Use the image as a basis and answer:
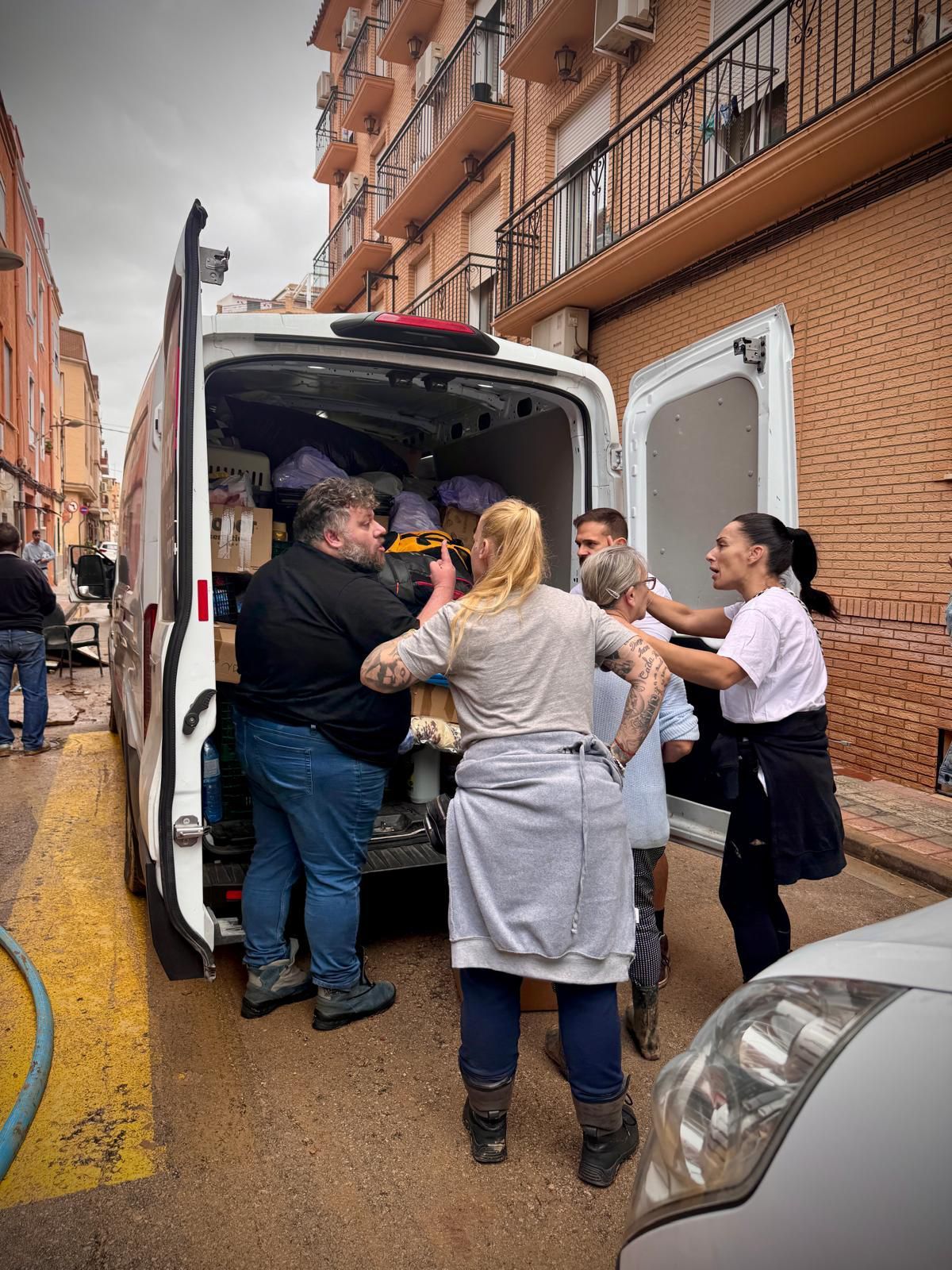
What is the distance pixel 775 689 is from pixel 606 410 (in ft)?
5.44

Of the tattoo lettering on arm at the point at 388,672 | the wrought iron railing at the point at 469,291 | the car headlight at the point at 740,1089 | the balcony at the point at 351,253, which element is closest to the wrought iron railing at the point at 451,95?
the balcony at the point at 351,253

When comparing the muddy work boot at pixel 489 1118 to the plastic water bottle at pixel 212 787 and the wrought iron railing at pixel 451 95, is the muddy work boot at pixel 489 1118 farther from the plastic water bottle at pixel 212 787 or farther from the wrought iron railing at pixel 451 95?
the wrought iron railing at pixel 451 95

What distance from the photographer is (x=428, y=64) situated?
16703mm

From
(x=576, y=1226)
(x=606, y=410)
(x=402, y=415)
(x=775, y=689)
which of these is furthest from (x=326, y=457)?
(x=576, y=1226)

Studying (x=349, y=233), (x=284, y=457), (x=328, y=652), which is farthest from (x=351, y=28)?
(x=328, y=652)

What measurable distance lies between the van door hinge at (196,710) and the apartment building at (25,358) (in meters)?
16.0

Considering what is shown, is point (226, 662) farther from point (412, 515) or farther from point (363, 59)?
point (363, 59)

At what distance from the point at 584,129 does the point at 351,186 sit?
1320 centimetres

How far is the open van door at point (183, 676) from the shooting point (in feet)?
8.37

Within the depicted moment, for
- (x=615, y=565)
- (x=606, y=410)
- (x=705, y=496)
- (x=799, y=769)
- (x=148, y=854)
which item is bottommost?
(x=148, y=854)

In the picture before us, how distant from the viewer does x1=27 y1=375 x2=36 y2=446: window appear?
26.3m

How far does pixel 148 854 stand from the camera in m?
2.68

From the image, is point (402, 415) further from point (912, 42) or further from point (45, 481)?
point (45, 481)

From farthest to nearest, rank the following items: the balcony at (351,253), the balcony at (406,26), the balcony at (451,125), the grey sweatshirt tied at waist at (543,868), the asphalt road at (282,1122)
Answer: the balcony at (351,253) → the balcony at (406,26) → the balcony at (451,125) → the grey sweatshirt tied at waist at (543,868) → the asphalt road at (282,1122)
